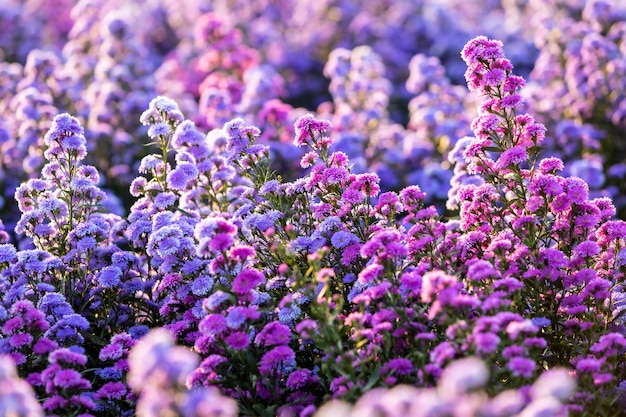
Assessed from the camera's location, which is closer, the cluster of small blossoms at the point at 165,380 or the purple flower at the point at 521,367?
the cluster of small blossoms at the point at 165,380

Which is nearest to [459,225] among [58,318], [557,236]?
[557,236]

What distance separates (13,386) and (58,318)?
6.60 feet

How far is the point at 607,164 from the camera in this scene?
9.92m

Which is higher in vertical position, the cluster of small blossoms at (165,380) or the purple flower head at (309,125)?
the purple flower head at (309,125)

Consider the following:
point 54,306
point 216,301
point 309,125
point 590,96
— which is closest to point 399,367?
point 216,301

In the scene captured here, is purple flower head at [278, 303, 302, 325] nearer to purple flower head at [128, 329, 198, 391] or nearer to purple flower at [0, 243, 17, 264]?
purple flower at [0, 243, 17, 264]

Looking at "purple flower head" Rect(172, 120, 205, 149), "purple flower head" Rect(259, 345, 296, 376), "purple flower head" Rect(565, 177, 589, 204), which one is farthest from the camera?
"purple flower head" Rect(172, 120, 205, 149)

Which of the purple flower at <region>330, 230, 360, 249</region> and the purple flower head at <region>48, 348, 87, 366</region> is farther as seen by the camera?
the purple flower at <region>330, 230, 360, 249</region>

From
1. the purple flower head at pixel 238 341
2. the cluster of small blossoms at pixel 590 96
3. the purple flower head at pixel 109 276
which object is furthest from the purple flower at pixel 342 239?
the cluster of small blossoms at pixel 590 96

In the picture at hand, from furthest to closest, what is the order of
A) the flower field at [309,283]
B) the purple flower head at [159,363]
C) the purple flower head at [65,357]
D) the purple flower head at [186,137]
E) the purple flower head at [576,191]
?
the purple flower head at [186,137] < the purple flower head at [576,191] < the purple flower head at [65,357] < the flower field at [309,283] < the purple flower head at [159,363]

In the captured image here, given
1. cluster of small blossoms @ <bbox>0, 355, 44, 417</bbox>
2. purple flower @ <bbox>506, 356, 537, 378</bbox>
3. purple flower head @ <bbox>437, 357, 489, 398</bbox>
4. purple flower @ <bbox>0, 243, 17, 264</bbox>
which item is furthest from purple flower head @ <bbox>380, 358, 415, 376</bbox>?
purple flower @ <bbox>0, 243, 17, 264</bbox>

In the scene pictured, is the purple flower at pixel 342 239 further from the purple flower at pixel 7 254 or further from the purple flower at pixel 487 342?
the purple flower at pixel 7 254

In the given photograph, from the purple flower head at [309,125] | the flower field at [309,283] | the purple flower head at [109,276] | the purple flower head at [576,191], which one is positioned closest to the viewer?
the flower field at [309,283]

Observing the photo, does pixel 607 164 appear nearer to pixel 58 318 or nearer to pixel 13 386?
pixel 58 318
